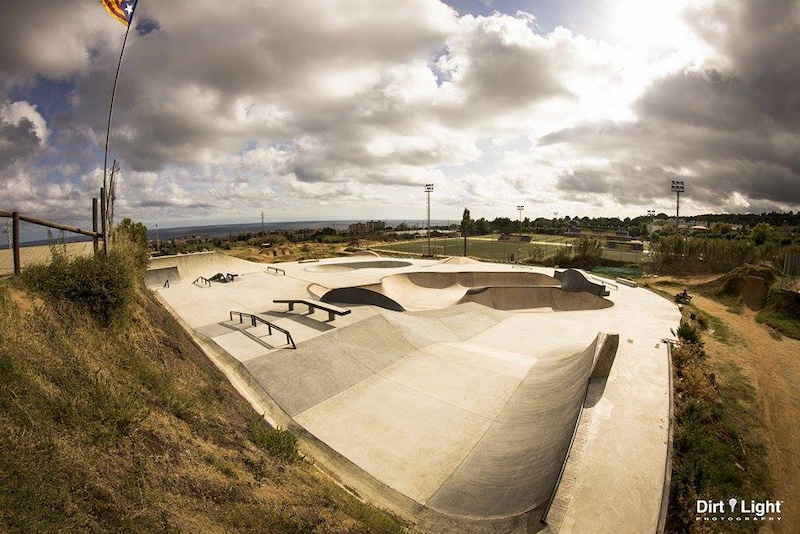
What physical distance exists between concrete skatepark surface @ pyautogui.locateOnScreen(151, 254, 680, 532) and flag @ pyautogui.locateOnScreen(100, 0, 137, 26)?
8430 millimetres

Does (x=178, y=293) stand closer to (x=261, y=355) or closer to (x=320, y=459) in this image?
(x=261, y=355)

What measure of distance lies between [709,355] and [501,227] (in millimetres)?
140646

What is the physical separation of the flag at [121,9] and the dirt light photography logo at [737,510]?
14.5 m

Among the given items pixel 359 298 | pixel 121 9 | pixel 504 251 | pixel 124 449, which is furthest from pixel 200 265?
pixel 504 251

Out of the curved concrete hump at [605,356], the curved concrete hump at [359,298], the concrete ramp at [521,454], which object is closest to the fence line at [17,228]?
the concrete ramp at [521,454]

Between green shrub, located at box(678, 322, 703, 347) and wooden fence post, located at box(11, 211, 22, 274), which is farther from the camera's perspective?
green shrub, located at box(678, 322, 703, 347)

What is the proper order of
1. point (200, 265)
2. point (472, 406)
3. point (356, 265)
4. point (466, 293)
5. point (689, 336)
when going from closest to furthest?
point (472, 406) < point (689, 336) < point (466, 293) < point (200, 265) < point (356, 265)

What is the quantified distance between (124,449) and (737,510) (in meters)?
10.0

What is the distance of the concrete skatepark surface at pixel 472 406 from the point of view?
221 inches

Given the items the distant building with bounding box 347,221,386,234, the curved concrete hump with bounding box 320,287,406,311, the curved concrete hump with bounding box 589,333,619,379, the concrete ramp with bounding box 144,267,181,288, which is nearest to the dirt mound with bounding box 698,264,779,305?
the curved concrete hump with bounding box 589,333,619,379

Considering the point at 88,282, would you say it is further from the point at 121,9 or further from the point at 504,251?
the point at 504,251

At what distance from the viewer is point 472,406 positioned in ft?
28.6

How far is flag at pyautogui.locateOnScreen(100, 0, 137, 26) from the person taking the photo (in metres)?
7.24

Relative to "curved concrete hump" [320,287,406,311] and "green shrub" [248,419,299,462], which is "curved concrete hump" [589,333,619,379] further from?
"curved concrete hump" [320,287,406,311]
